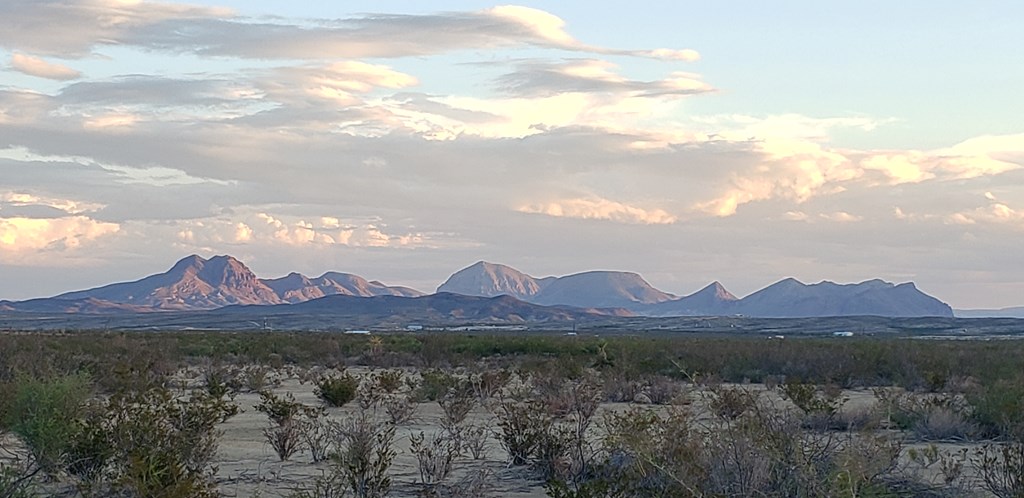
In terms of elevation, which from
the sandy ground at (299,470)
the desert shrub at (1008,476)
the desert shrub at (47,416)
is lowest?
the sandy ground at (299,470)

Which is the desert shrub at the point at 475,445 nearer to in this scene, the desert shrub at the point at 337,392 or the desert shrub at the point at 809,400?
the desert shrub at the point at 809,400

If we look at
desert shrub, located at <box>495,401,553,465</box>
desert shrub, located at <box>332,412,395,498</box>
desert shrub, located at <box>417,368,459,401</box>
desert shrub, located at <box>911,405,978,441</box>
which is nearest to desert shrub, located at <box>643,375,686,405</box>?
desert shrub, located at <box>417,368,459,401</box>

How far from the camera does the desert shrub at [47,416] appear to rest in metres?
12.6

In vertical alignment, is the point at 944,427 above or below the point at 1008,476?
below

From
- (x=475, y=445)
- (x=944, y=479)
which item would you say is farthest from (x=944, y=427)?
(x=475, y=445)

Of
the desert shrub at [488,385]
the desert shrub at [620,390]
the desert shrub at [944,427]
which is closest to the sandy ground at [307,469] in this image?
the desert shrub at [944,427]

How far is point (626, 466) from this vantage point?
12203 mm

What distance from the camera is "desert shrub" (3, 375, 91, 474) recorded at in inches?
498

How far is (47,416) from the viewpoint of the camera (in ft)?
43.4

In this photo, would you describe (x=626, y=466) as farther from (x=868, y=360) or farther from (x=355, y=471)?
(x=868, y=360)

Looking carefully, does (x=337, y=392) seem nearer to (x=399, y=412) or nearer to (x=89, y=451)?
(x=399, y=412)

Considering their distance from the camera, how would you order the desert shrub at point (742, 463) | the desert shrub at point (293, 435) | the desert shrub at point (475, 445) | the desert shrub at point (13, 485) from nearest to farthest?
1. the desert shrub at point (742, 463)
2. the desert shrub at point (13, 485)
3. the desert shrub at point (475, 445)
4. the desert shrub at point (293, 435)

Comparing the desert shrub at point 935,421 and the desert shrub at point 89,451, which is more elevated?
the desert shrub at point 89,451

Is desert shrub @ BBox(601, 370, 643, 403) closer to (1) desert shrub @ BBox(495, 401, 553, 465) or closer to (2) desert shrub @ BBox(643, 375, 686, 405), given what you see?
(2) desert shrub @ BBox(643, 375, 686, 405)
